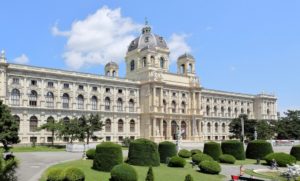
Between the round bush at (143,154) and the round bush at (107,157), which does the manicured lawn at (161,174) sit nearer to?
the round bush at (107,157)

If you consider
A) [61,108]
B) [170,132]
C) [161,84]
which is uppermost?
[161,84]

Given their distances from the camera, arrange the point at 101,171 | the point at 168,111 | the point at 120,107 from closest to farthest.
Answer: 1. the point at 101,171
2. the point at 120,107
3. the point at 168,111

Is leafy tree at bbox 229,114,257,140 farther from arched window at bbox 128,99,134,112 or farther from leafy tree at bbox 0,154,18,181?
leafy tree at bbox 0,154,18,181

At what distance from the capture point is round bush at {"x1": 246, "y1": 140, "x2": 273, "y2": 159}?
1813 inches

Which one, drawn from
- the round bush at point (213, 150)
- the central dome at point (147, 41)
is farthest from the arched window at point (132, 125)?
the round bush at point (213, 150)

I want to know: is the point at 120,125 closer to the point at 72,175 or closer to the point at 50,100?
the point at 50,100

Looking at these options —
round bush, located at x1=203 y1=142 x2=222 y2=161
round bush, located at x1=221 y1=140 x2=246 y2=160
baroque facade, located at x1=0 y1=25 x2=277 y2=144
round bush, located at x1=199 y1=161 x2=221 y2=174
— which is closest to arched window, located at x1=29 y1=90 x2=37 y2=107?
baroque facade, located at x1=0 y1=25 x2=277 y2=144

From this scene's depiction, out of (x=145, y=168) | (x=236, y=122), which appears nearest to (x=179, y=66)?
(x=236, y=122)

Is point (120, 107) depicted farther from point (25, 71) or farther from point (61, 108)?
point (25, 71)

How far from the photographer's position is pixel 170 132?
92812mm

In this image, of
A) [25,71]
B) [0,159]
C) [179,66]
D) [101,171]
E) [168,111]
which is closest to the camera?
[0,159]

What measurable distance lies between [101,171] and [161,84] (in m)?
61.4

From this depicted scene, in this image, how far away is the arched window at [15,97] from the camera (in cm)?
6962

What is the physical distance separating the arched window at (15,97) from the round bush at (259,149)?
4350 centimetres
